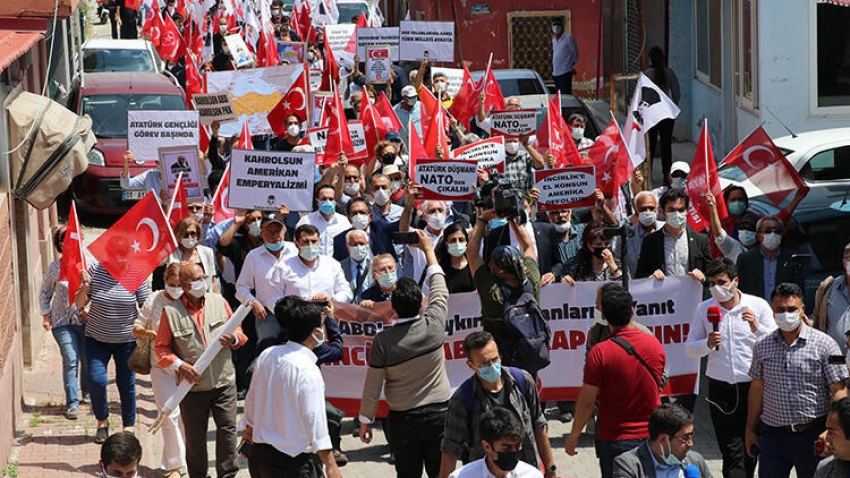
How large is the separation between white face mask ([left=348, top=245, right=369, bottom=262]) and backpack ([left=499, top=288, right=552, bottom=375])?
2597 millimetres

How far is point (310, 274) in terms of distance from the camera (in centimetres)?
1060

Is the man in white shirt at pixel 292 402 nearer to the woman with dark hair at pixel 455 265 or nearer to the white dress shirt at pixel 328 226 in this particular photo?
the woman with dark hair at pixel 455 265

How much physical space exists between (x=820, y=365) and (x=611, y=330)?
1.25 meters

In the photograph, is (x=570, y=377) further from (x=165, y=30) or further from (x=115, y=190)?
(x=165, y=30)

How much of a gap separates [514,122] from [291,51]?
11.0 m

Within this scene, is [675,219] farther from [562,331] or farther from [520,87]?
[520,87]

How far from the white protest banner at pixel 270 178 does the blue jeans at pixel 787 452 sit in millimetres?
5048

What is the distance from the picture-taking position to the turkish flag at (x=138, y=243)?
10.4 m

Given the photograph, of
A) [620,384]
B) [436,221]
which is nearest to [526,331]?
[620,384]

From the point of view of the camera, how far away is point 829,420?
686cm

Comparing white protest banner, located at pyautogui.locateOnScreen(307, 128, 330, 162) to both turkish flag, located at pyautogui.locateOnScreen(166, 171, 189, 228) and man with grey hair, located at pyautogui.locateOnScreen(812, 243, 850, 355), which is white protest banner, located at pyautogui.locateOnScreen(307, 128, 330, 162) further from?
man with grey hair, located at pyautogui.locateOnScreen(812, 243, 850, 355)

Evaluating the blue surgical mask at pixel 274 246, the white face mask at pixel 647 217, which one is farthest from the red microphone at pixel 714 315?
the blue surgical mask at pixel 274 246

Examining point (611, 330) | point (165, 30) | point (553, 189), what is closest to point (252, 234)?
point (553, 189)

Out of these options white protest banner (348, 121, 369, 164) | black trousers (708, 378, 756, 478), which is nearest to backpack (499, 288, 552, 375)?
black trousers (708, 378, 756, 478)
